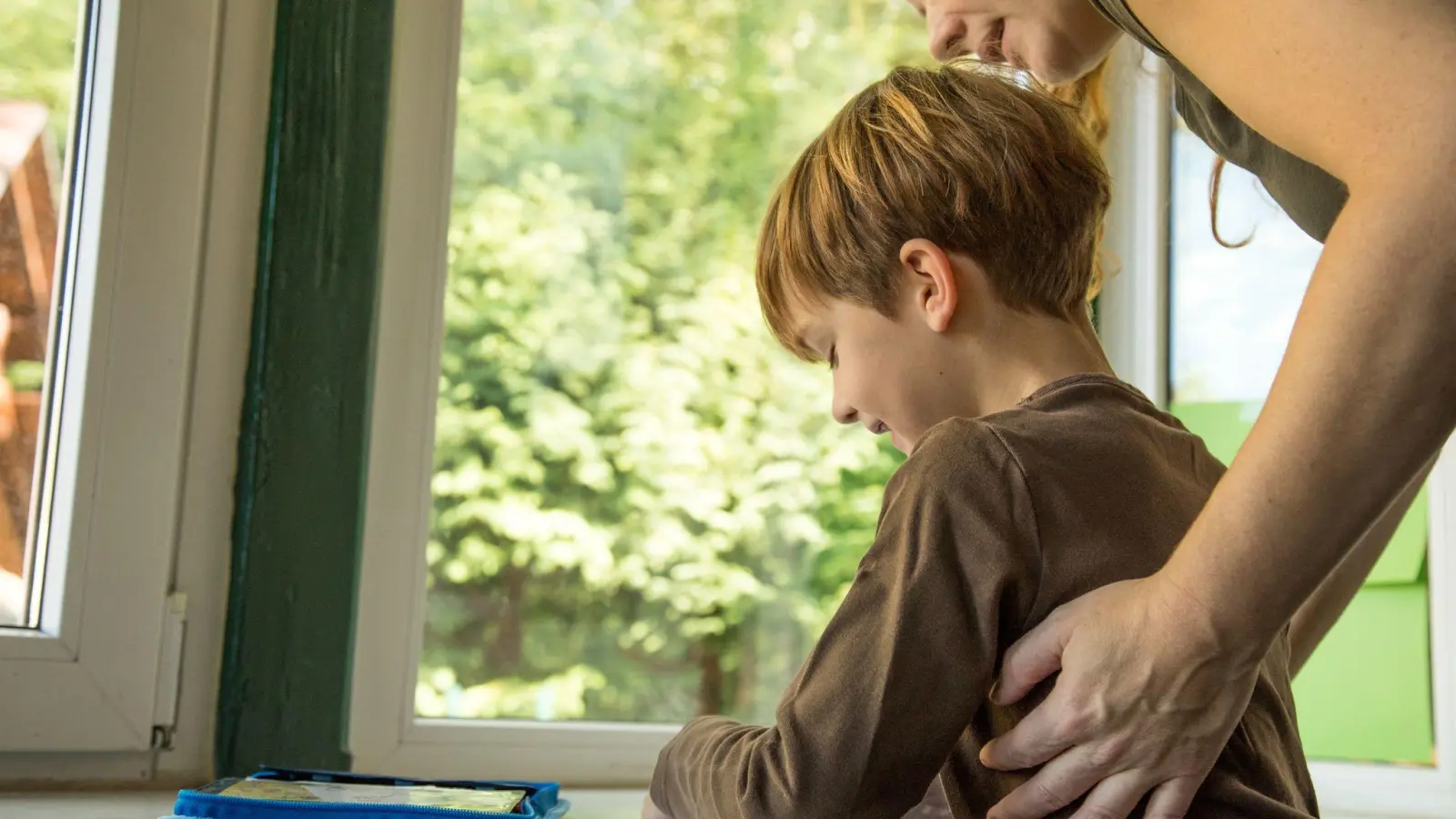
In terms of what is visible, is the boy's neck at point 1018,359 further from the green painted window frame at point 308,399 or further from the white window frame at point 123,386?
the white window frame at point 123,386

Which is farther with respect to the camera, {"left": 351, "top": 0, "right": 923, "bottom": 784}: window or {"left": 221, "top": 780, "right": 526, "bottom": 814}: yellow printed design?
{"left": 351, "top": 0, "right": 923, "bottom": 784}: window

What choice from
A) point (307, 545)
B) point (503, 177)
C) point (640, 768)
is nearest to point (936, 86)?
point (503, 177)

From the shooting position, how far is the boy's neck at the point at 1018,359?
101cm

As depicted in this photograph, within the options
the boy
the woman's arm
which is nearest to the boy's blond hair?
the boy

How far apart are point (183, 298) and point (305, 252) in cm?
13

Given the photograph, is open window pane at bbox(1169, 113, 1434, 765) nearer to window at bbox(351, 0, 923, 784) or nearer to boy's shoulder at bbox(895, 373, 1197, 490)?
Answer: window at bbox(351, 0, 923, 784)

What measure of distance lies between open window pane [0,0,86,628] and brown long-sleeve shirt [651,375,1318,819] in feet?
2.72

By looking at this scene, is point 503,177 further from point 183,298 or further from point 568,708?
point 568,708

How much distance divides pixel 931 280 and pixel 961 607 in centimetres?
29

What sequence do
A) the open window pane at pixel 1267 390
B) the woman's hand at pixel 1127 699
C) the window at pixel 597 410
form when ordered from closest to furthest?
the woman's hand at pixel 1127 699
the window at pixel 597 410
the open window pane at pixel 1267 390

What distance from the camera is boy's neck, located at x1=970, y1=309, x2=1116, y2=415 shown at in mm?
1007

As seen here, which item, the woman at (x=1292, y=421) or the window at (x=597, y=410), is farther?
the window at (x=597, y=410)

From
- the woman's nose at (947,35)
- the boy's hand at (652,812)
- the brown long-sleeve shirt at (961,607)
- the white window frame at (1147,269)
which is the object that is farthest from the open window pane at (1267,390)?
the boy's hand at (652,812)

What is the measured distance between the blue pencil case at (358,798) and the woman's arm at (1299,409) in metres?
0.48
